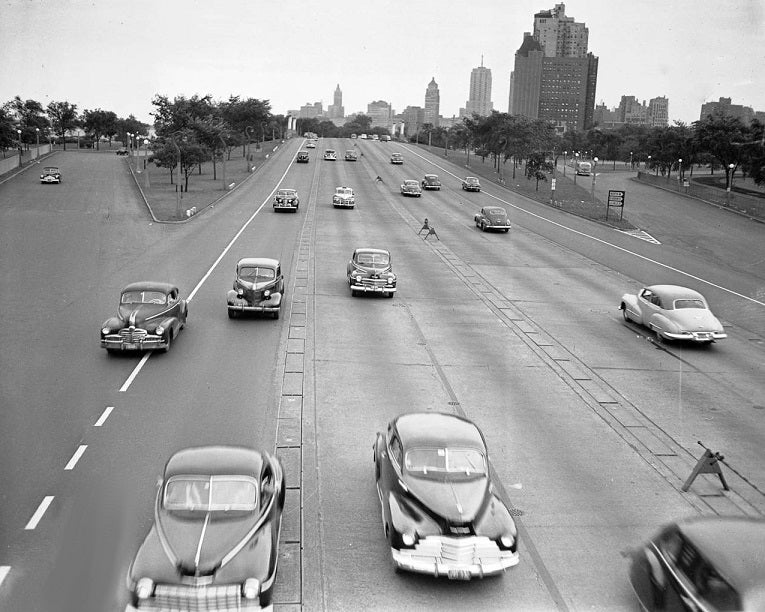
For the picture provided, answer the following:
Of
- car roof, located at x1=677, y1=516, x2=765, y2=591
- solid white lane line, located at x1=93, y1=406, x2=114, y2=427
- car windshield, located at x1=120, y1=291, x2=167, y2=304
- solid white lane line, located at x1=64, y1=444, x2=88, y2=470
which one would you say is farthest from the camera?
car windshield, located at x1=120, y1=291, x2=167, y2=304

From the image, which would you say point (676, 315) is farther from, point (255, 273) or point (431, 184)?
point (431, 184)

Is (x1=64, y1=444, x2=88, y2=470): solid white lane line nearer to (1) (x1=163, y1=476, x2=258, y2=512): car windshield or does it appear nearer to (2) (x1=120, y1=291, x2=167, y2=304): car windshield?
(1) (x1=163, y1=476, x2=258, y2=512): car windshield

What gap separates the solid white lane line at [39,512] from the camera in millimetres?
11414

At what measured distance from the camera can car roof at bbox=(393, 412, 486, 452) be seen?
11812mm

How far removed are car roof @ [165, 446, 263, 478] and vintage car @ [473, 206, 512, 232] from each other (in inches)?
1506

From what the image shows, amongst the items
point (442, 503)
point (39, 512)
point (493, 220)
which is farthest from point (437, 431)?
point (493, 220)

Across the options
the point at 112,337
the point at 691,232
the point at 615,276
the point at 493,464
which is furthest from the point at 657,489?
the point at 691,232

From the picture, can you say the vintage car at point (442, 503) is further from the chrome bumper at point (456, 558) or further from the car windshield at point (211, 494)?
the car windshield at point (211, 494)

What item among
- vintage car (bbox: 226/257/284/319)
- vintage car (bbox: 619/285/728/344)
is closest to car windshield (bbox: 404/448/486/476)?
vintage car (bbox: 226/257/284/319)

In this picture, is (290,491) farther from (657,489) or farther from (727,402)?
(727,402)

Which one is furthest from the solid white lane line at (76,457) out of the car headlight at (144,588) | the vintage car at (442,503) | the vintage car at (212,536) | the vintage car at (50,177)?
the vintage car at (50,177)

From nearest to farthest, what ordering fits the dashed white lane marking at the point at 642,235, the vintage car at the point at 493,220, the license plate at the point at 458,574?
the license plate at the point at 458,574 < the vintage car at the point at 493,220 < the dashed white lane marking at the point at 642,235

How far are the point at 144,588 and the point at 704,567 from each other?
6.30 metres

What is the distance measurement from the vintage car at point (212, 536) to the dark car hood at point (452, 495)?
2050 mm
